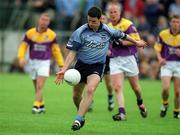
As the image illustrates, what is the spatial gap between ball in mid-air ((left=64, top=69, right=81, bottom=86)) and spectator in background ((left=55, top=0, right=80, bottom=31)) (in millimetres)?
17718

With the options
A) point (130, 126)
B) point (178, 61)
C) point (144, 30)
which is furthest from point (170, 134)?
point (144, 30)

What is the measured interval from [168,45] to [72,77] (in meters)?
4.60

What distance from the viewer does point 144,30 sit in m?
31.2

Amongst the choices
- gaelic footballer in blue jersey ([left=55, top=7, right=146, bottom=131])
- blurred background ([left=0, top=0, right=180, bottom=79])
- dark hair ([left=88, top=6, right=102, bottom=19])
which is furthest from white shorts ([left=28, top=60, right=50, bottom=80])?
blurred background ([left=0, top=0, right=180, bottom=79])

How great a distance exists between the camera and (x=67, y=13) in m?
32.8

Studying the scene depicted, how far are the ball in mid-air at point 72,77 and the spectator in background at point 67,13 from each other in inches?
698

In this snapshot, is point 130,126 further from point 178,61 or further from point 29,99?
point 29,99

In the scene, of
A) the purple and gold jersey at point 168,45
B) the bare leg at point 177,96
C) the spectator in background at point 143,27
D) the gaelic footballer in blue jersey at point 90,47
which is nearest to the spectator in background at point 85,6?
the spectator in background at point 143,27

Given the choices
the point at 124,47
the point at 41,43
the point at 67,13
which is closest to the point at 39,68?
the point at 41,43

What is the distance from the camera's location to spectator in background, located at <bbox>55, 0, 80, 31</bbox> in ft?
107

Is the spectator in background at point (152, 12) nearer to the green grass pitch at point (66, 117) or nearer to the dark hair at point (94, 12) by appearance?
the green grass pitch at point (66, 117)

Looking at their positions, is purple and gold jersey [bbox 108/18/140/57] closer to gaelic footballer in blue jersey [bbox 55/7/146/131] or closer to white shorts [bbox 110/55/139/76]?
white shorts [bbox 110/55/139/76]

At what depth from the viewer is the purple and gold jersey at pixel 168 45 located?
18344 mm

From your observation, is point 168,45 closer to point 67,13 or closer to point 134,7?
point 134,7
